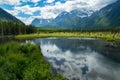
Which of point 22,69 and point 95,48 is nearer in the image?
point 22,69

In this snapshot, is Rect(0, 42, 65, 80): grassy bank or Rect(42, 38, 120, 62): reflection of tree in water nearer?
Rect(0, 42, 65, 80): grassy bank

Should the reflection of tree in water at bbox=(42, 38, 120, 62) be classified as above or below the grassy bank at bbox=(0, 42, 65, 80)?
below

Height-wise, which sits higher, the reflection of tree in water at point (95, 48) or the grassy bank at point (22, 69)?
the grassy bank at point (22, 69)

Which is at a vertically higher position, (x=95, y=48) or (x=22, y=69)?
(x=22, y=69)

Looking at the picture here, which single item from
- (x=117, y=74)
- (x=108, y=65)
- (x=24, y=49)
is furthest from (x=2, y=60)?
(x=108, y=65)

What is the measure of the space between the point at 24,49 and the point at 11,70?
19870 mm

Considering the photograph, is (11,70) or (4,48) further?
(4,48)

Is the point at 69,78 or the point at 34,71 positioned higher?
the point at 34,71

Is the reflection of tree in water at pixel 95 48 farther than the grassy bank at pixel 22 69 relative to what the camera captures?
Yes

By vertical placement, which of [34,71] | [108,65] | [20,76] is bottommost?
[108,65]

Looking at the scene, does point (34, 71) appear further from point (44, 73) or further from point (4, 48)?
point (4, 48)

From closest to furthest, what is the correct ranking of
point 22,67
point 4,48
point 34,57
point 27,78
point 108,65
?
point 27,78 → point 22,67 → point 34,57 → point 4,48 → point 108,65

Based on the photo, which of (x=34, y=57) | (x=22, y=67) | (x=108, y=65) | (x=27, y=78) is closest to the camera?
(x=27, y=78)

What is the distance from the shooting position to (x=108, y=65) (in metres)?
71.6
